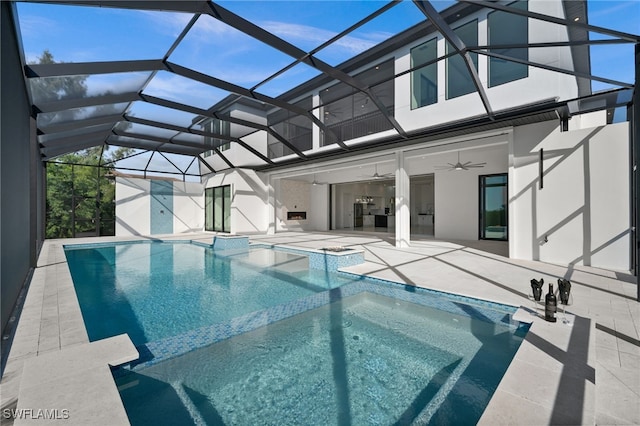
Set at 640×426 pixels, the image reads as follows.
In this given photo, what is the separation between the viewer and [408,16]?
19.3 feet

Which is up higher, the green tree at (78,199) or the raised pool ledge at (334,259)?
the green tree at (78,199)

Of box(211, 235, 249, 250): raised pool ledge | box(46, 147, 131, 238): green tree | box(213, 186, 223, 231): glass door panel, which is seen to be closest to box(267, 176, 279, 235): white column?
box(213, 186, 223, 231): glass door panel

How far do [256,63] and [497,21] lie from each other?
6.08m

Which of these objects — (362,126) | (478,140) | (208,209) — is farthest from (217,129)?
(478,140)

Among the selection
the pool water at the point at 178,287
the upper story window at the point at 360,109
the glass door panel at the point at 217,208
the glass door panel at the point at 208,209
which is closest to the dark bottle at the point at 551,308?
the pool water at the point at 178,287

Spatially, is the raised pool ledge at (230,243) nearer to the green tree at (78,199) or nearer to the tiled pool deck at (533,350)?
the tiled pool deck at (533,350)

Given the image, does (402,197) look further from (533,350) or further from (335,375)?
(335,375)

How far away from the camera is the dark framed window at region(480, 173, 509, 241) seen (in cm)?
1030

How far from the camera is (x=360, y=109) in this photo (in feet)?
41.2

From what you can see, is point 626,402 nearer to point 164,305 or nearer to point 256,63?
point 164,305

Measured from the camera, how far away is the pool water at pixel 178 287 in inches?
153

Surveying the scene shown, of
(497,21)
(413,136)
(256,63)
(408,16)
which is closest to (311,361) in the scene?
(256,63)

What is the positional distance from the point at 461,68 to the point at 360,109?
17.3ft

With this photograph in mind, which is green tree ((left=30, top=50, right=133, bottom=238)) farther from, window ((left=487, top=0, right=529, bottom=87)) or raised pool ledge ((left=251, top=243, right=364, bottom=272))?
window ((left=487, top=0, right=529, bottom=87))
